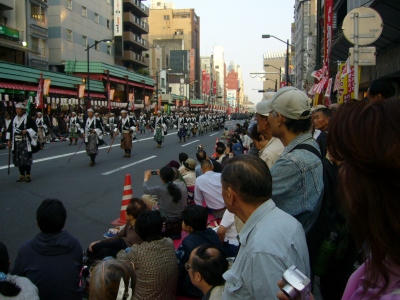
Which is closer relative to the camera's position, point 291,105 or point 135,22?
point 291,105

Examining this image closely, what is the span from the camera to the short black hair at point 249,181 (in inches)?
86.0

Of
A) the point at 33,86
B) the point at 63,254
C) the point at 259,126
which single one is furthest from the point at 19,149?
the point at 33,86

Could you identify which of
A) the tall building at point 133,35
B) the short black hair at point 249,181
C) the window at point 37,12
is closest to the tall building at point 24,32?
the window at point 37,12

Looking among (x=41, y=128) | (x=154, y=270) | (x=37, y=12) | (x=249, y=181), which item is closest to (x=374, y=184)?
(x=249, y=181)

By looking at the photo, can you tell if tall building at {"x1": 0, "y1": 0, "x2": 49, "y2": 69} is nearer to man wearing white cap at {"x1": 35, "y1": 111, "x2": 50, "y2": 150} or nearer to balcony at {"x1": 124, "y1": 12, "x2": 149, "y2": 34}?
man wearing white cap at {"x1": 35, "y1": 111, "x2": 50, "y2": 150}

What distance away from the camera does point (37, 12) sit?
3491 centimetres

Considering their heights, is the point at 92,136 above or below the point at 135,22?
below

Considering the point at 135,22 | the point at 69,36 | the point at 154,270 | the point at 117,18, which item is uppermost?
the point at 135,22

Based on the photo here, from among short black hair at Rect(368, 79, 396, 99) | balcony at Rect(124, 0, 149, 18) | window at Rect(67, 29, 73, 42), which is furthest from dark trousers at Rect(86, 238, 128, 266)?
balcony at Rect(124, 0, 149, 18)

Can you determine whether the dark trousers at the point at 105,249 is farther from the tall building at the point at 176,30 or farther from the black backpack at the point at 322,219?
the tall building at the point at 176,30

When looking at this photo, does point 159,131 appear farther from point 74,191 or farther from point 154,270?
point 154,270

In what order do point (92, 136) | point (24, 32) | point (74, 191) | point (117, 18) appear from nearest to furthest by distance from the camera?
1. point (74, 191)
2. point (92, 136)
3. point (24, 32)
4. point (117, 18)

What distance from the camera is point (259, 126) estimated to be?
384 centimetres

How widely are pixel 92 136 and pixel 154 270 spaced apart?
12.4 m
